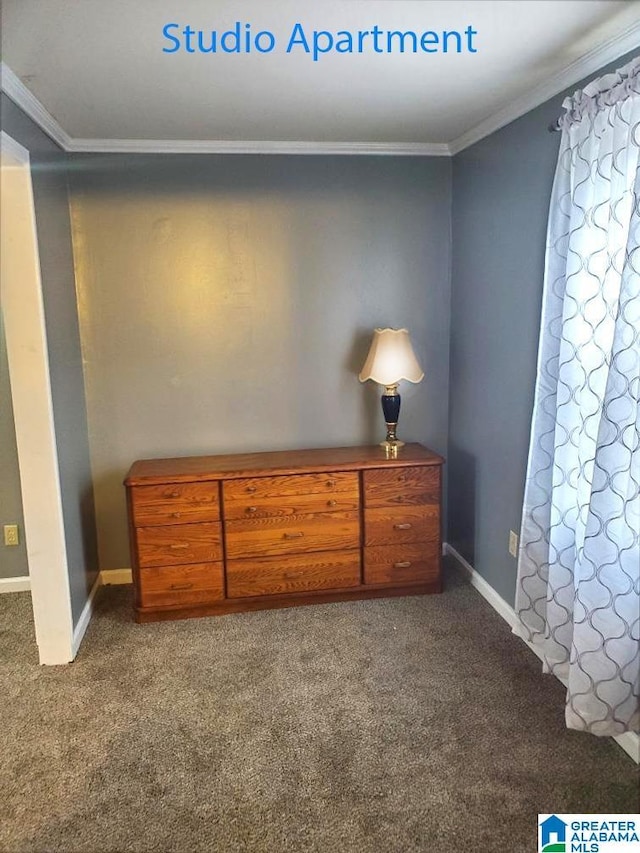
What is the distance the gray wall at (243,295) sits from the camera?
3.13 m

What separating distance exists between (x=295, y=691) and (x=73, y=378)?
1.72 meters

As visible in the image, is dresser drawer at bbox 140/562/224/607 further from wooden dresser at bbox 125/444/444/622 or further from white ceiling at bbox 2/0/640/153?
white ceiling at bbox 2/0/640/153

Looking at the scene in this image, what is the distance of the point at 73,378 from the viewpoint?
2.98 meters

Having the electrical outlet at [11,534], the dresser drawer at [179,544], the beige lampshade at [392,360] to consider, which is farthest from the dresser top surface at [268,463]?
the electrical outlet at [11,534]

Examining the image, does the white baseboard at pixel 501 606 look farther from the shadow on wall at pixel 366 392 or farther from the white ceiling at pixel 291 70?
the white ceiling at pixel 291 70

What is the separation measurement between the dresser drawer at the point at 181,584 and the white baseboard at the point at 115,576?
1.75ft

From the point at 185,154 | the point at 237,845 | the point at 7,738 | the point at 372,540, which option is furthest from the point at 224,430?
the point at 237,845

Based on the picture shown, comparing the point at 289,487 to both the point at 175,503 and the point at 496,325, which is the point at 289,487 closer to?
the point at 175,503

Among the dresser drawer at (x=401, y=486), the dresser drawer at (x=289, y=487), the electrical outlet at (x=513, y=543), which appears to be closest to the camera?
the electrical outlet at (x=513, y=543)

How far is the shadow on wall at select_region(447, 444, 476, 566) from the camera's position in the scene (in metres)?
3.30

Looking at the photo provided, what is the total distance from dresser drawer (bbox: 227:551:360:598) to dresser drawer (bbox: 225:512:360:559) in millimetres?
39

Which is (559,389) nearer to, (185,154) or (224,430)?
(224,430)

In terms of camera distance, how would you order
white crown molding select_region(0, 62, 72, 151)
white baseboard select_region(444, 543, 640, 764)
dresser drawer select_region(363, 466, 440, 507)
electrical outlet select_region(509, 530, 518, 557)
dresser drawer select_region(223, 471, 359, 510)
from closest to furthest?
white baseboard select_region(444, 543, 640, 764) → white crown molding select_region(0, 62, 72, 151) → electrical outlet select_region(509, 530, 518, 557) → dresser drawer select_region(223, 471, 359, 510) → dresser drawer select_region(363, 466, 440, 507)

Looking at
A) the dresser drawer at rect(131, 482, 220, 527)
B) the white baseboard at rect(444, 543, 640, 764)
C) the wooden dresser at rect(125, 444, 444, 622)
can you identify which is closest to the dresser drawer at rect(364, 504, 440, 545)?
the wooden dresser at rect(125, 444, 444, 622)
